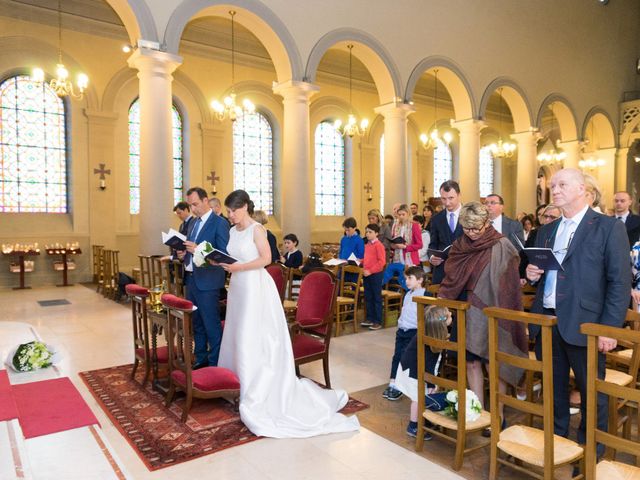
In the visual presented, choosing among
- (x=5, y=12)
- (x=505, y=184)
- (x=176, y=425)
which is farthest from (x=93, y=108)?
(x=505, y=184)

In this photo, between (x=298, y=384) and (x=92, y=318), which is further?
(x=92, y=318)

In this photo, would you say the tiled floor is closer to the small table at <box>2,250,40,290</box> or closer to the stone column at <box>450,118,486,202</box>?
the small table at <box>2,250,40,290</box>

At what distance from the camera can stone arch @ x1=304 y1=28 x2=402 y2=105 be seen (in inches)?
407

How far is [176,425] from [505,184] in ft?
65.8

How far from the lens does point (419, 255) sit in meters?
7.57

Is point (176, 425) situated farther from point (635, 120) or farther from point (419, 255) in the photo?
point (635, 120)

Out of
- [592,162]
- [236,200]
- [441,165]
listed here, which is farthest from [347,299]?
[592,162]

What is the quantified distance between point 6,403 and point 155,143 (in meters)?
6.45

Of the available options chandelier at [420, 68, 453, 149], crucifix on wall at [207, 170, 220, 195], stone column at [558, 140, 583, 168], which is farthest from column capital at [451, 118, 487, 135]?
crucifix on wall at [207, 170, 220, 195]

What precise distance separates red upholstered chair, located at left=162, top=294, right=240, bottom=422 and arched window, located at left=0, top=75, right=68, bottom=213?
30.6 feet

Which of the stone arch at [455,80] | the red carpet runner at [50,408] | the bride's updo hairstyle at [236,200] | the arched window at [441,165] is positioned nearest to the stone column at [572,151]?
the arched window at [441,165]

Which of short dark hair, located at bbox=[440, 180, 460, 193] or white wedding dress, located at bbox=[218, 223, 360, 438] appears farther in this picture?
short dark hair, located at bbox=[440, 180, 460, 193]

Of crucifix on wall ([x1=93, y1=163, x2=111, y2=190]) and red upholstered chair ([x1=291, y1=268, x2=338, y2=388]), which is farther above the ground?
crucifix on wall ([x1=93, y1=163, x2=111, y2=190])

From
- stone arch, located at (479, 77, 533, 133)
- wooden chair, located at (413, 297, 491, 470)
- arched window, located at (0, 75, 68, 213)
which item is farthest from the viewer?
stone arch, located at (479, 77, 533, 133)
